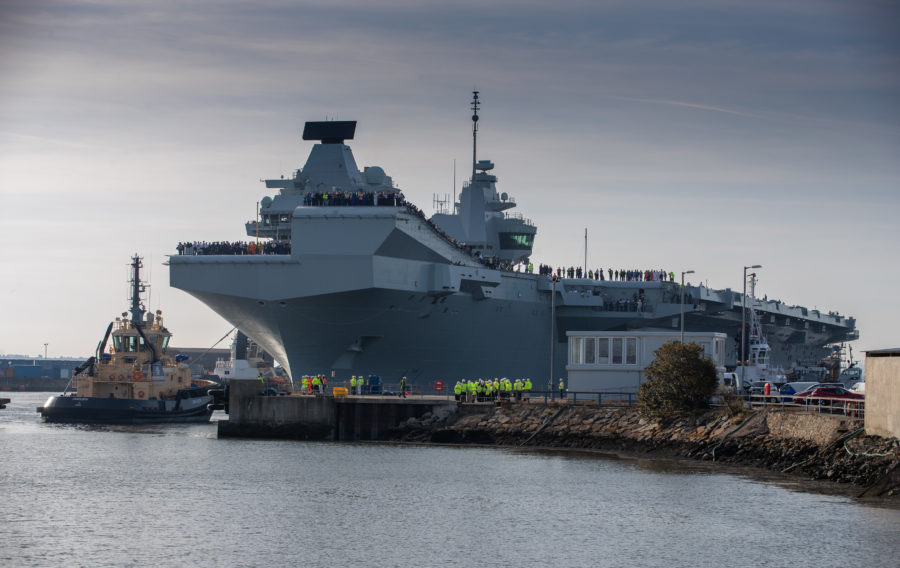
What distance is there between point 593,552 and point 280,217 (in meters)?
40.7

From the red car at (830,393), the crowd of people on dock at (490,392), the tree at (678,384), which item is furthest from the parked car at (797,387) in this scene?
the crowd of people on dock at (490,392)

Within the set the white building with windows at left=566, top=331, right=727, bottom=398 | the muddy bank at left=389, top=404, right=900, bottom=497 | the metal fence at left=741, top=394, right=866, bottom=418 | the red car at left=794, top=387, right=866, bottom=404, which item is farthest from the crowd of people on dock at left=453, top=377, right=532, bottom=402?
the red car at left=794, top=387, right=866, bottom=404

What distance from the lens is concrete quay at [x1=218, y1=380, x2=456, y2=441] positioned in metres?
44.5

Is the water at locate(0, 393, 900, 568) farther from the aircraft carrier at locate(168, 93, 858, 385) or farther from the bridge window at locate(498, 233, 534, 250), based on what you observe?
the bridge window at locate(498, 233, 534, 250)

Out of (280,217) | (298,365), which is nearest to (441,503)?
(298,365)

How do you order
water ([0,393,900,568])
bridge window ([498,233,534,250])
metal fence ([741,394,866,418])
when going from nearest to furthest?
1. water ([0,393,900,568])
2. metal fence ([741,394,866,418])
3. bridge window ([498,233,534,250])

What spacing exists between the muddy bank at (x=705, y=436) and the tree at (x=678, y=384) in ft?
1.65

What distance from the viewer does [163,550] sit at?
23.8 meters

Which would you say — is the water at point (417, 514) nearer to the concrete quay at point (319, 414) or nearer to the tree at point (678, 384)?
the tree at point (678, 384)

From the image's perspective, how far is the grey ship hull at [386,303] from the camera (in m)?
50.7


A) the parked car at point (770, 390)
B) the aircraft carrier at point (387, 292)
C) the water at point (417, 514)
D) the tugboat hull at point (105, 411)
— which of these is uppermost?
the aircraft carrier at point (387, 292)

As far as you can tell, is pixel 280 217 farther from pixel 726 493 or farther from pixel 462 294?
pixel 726 493

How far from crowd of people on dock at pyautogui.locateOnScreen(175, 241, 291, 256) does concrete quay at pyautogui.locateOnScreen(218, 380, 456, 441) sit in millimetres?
7864

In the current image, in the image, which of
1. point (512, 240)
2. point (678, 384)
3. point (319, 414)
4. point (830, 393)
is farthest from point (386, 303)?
point (512, 240)
